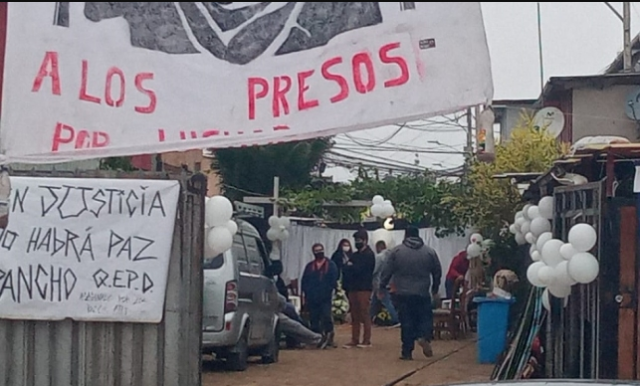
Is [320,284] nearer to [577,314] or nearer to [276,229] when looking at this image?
[276,229]

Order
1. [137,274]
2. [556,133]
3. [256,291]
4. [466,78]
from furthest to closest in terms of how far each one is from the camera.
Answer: [556,133], [256,291], [137,274], [466,78]

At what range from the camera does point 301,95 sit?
362cm

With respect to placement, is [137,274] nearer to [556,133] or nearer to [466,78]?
[466,78]

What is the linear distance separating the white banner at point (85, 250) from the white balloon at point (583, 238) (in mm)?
3503

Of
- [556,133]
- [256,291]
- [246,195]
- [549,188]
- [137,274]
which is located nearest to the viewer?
[137,274]

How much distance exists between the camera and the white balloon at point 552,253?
10453 mm

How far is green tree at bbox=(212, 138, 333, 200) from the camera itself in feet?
86.3

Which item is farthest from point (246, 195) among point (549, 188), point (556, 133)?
point (549, 188)

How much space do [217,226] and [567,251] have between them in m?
3.26

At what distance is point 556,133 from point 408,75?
1612 centimetres

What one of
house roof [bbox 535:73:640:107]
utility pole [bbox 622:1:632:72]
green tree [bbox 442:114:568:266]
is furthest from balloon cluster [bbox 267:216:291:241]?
utility pole [bbox 622:1:632:72]

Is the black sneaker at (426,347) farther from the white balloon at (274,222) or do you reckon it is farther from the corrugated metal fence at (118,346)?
the corrugated metal fence at (118,346)

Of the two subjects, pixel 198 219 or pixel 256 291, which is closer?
pixel 198 219

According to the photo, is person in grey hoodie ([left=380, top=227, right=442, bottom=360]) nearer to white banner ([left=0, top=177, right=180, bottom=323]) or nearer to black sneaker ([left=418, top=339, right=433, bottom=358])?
black sneaker ([left=418, top=339, right=433, bottom=358])
